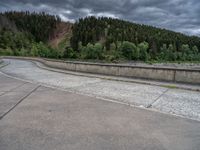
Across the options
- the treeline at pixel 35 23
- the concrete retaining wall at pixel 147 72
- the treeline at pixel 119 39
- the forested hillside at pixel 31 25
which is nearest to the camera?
the concrete retaining wall at pixel 147 72

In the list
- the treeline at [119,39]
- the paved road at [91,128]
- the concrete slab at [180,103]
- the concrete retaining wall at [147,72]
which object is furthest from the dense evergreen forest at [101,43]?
the paved road at [91,128]

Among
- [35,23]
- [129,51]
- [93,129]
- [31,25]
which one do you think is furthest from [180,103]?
[35,23]

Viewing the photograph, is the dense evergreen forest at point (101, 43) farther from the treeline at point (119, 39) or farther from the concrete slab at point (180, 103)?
the concrete slab at point (180, 103)

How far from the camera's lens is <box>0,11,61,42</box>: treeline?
516 ft

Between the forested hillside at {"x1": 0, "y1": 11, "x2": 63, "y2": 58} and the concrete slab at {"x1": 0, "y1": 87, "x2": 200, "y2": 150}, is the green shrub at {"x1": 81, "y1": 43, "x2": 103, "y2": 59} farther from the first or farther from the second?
the concrete slab at {"x1": 0, "y1": 87, "x2": 200, "y2": 150}

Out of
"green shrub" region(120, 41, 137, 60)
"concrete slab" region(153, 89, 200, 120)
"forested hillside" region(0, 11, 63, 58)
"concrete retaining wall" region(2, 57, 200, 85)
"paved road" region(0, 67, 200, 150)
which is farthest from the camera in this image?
"forested hillside" region(0, 11, 63, 58)

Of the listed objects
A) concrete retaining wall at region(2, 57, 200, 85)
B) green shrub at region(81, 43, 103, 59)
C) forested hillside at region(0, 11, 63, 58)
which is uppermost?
forested hillside at region(0, 11, 63, 58)

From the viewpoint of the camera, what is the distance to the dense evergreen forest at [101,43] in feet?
270

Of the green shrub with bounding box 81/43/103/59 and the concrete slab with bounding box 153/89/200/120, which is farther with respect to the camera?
the green shrub with bounding box 81/43/103/59

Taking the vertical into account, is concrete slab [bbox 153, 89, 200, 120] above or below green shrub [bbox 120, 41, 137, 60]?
below

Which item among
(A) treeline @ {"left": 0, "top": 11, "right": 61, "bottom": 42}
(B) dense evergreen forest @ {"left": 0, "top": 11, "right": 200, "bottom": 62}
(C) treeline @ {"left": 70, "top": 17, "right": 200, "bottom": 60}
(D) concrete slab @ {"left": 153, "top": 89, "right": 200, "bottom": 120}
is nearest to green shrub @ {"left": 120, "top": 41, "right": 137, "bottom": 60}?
(B) dense evergreen forest @ {"left": 0, "top": 11, "right": 200, "bottom": 62}

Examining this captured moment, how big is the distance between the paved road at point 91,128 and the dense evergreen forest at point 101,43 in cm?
6777

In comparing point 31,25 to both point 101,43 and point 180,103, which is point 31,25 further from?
point 180,103

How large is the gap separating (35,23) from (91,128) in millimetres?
176525
